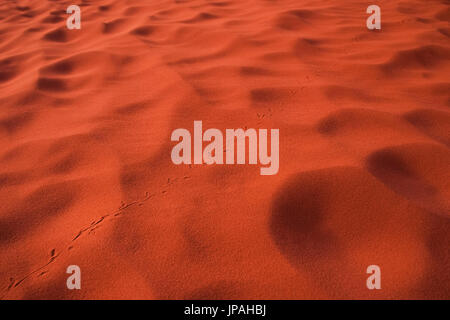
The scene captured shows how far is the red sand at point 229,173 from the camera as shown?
907 mm

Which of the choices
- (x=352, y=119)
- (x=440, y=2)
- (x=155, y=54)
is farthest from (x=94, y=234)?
(x=440, y=2)

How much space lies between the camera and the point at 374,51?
7.34ft

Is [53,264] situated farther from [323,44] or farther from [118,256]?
[323,44]

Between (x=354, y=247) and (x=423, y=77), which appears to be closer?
(x=354, y=247)

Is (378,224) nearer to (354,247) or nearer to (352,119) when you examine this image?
(354,247)

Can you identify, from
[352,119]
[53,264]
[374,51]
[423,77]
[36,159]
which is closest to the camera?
[53,264]

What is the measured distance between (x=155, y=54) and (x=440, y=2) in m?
3.12

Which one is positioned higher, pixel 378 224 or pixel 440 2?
pixel 440 2

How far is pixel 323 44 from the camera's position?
238 centimetres

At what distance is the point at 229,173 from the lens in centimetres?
123

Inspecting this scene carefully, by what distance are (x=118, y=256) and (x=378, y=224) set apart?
2.77ft

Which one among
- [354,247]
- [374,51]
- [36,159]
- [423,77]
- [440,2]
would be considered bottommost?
[354,247]

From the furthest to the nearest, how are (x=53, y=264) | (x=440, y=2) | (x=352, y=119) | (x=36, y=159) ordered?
(x=440, y=2) → (x=352, y=119) → (x=36, y=159) → (x=53, y=264)

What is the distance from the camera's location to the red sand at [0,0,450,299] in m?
0.91
